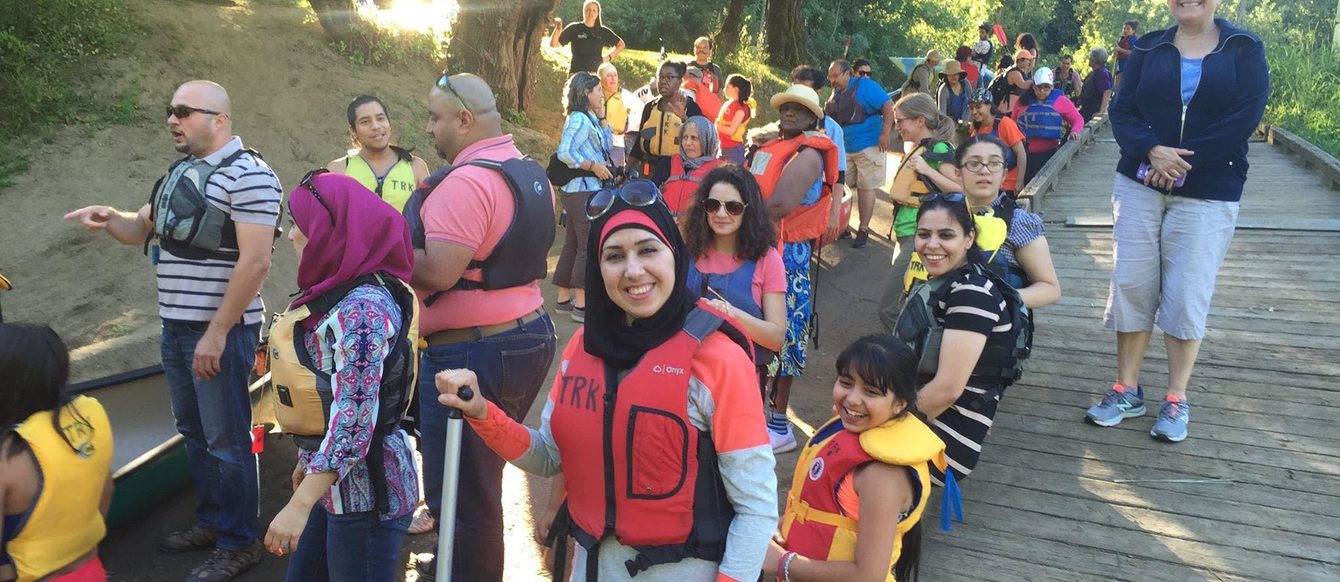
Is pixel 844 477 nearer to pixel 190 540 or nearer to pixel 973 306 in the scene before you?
pixel 973 306

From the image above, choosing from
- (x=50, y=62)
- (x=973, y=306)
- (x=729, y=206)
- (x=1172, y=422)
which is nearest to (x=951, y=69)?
(x=1172, y=422)

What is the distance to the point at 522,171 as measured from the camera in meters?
3.31

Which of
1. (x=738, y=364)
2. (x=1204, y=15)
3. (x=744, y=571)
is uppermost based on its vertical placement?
(x=1204, y=15)

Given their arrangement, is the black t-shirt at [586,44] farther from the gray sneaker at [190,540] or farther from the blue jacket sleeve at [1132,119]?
the gray sneaker at [190,540]

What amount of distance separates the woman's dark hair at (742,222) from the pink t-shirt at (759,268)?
3cm

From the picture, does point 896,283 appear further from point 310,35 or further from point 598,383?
point 310,35

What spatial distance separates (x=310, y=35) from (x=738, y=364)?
39.0ft

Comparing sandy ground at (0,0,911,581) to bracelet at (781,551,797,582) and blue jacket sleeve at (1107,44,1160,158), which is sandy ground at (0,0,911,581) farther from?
blue jacket sleeve at (1107,44,1160,158)

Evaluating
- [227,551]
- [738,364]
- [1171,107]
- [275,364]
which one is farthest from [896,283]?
[227,551]

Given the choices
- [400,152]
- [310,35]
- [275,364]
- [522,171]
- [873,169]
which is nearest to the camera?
[275,364]

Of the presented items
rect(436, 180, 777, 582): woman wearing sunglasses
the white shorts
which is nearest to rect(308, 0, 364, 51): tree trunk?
the white shorts

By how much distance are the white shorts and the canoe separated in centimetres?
417

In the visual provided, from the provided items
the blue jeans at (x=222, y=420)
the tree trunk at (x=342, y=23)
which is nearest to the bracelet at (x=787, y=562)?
the blue jeans at (x=222, y=420)

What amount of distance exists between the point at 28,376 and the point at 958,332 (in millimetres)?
2983
